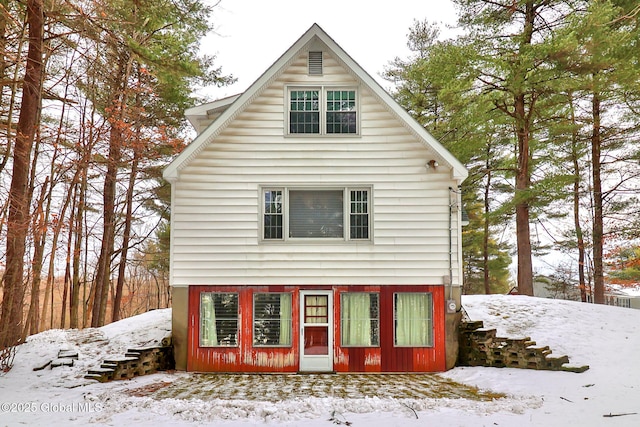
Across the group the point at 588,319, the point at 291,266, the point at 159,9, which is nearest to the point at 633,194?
the point at 588,319

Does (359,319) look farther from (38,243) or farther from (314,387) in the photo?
(38,243)

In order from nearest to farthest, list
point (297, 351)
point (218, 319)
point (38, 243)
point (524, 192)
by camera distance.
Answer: point (297, 351) < point (218, 319) < point (38, 243) < point (524, 192)

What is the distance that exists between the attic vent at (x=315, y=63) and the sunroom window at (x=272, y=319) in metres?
5.54

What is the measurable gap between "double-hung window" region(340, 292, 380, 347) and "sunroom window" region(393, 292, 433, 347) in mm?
476

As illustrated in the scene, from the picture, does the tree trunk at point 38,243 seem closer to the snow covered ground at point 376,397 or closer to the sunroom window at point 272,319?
the snow covered ground at point 376,397

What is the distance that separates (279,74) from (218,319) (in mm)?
6116

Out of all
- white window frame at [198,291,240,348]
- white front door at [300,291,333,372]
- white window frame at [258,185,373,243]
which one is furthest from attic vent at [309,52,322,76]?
white window frame at [198,291,240,348]

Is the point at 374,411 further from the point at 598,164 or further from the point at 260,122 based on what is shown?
the point at 598,164

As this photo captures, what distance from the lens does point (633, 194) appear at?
19.6 metres

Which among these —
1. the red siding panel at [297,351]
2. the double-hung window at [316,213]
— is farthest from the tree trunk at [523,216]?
the double-hung window at [316,213]

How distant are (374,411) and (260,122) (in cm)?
702

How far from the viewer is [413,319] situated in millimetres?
10688

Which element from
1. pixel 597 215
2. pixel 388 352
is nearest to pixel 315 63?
pixel 388 352

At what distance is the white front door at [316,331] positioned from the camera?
10492 mm
